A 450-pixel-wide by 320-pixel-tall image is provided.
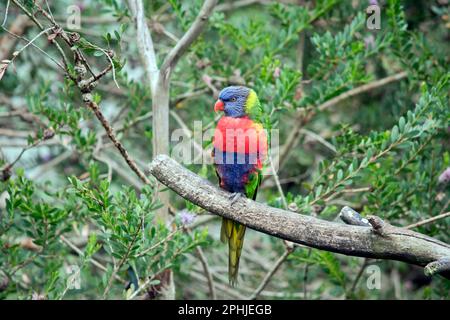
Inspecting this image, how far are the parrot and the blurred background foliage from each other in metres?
0.13

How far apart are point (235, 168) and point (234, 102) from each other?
0.28 metres

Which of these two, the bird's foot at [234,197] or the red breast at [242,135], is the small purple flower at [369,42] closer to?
the red breast at [242,135]

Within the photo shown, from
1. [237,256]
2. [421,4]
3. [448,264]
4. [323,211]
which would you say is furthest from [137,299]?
[421,4]

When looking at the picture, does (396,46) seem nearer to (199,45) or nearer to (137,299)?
(199,45)

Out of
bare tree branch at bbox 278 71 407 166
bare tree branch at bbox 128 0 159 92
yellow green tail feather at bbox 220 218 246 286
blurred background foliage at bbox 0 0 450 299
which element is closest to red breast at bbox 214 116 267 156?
blurred background foliage at bbox 0 0 450 299

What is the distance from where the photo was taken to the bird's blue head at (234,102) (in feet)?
8.49

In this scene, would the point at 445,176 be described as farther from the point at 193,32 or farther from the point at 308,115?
the point at 193,32

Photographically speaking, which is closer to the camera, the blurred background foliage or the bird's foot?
the bird's foot

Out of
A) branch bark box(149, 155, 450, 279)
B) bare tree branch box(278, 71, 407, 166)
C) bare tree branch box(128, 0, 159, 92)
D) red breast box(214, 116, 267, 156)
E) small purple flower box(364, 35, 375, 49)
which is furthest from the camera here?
bare tree branch box(278, 71, 407, 166)

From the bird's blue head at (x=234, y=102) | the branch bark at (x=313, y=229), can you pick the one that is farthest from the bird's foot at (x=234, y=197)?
the bird's blue head at (x=234, y=102)

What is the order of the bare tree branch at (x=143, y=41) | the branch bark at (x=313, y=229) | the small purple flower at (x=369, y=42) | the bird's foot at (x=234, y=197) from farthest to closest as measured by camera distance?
the small purple flower at (x=369, y=42) < the bare tree branch at (x=143, y=41) < the bird's foot at (x=234, y=197) < the branch bark at (x=313, y=229)

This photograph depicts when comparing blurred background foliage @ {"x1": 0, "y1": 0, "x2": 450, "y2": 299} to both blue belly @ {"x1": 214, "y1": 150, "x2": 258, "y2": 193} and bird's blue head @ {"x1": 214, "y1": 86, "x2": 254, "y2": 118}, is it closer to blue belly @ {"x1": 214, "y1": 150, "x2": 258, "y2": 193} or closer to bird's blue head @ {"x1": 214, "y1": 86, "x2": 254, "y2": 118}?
blue belly @ {"x1": 214, "y1": 150, "x2": 258, "y2": 193}

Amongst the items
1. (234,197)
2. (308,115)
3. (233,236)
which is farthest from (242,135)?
(308,115)

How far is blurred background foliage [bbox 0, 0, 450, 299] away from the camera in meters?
2.62
